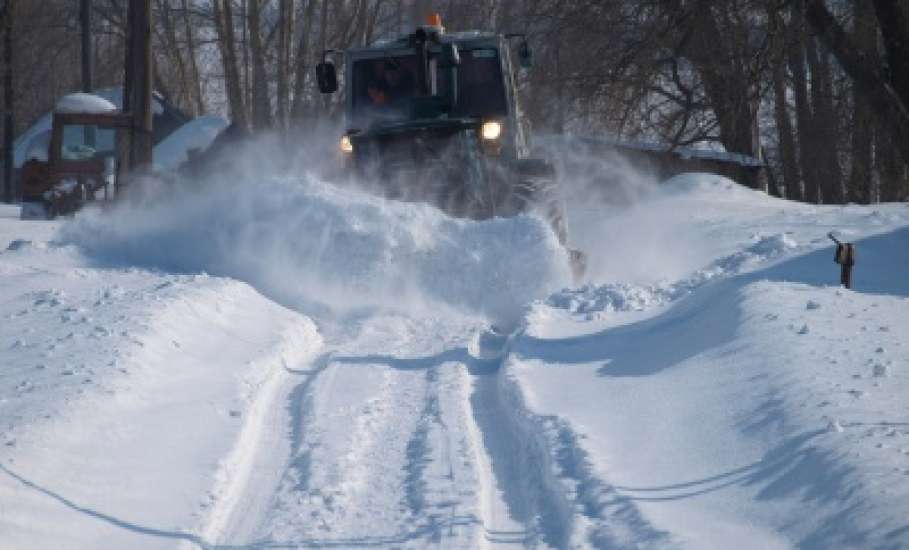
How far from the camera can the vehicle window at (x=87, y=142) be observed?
27.8 meters

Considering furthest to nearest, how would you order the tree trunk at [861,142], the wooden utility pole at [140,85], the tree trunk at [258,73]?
the tree trunk at [258,73] < the wooden utility pole at [140,85] < the tree trunk at [861,142]

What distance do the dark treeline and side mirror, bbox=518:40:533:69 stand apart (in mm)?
2842

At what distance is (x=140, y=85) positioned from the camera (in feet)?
60.7

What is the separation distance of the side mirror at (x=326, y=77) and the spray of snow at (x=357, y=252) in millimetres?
1285

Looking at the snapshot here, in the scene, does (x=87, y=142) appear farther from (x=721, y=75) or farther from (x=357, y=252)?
(x=357, y=252)

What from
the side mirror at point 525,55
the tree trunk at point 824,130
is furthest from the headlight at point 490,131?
the tree trunk at point 824,130

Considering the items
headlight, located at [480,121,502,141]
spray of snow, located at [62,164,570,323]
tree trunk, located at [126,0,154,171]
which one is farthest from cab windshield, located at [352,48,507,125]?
tree trunk, located at [126,0,154,171]

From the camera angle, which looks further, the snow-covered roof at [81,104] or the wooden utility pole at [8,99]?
the wooden utility pole at [8,99]

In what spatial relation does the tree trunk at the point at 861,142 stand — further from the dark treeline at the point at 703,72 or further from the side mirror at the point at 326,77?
the side mirror at the point at 326,77

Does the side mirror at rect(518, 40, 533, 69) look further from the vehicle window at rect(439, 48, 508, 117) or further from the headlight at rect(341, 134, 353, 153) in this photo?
the headlight at rect(341, 134, 353, 153)

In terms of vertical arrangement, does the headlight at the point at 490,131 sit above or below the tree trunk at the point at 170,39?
below

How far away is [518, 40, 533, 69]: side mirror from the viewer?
37.3 feet

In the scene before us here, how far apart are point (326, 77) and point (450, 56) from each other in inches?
65.9

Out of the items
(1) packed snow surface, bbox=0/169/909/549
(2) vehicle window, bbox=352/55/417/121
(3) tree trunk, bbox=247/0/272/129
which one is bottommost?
(1) packed snow surface, bbox=0/169/909/549
